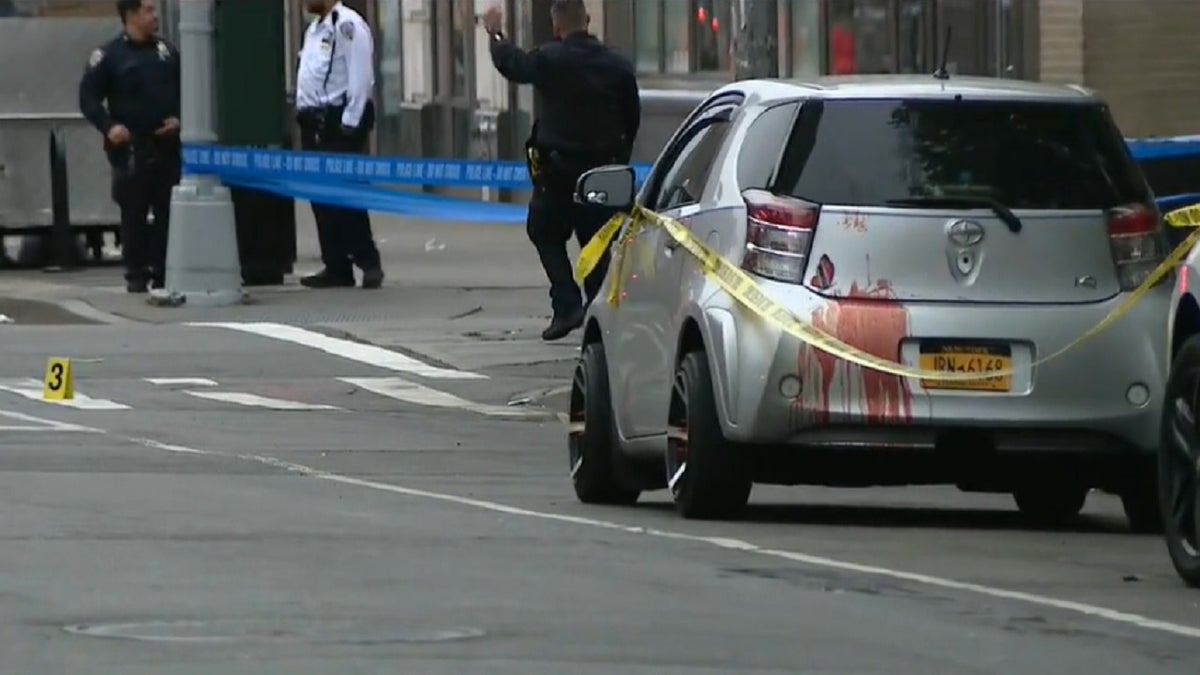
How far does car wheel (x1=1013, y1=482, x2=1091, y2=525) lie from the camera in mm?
12098

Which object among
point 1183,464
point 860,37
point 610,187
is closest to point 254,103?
point 860,37

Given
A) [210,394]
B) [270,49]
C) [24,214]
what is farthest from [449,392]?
[24,214]

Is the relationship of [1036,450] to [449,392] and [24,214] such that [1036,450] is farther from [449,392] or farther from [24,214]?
[24,214]

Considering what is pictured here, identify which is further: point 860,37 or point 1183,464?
point 860,37

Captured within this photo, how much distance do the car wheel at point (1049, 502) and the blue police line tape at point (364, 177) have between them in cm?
1037

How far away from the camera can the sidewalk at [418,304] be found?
20.0 m

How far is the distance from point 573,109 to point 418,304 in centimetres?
376

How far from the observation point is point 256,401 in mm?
17156

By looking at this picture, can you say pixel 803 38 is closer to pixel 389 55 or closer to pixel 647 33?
pixel 647 33

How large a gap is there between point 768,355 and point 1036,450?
913mm

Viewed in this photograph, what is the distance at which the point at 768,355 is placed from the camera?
435 inches

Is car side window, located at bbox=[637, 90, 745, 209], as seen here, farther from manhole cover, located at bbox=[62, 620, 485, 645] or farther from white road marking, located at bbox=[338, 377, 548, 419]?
white road marking, located at bbox=[338, 377, 548, 419]

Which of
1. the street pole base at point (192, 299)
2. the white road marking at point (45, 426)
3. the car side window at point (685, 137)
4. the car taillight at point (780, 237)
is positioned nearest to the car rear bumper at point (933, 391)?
the car taillight at point (780, 237)

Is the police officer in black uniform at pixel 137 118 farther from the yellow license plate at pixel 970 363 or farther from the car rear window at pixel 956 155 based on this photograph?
the yellow license plate at pixel 970 363
